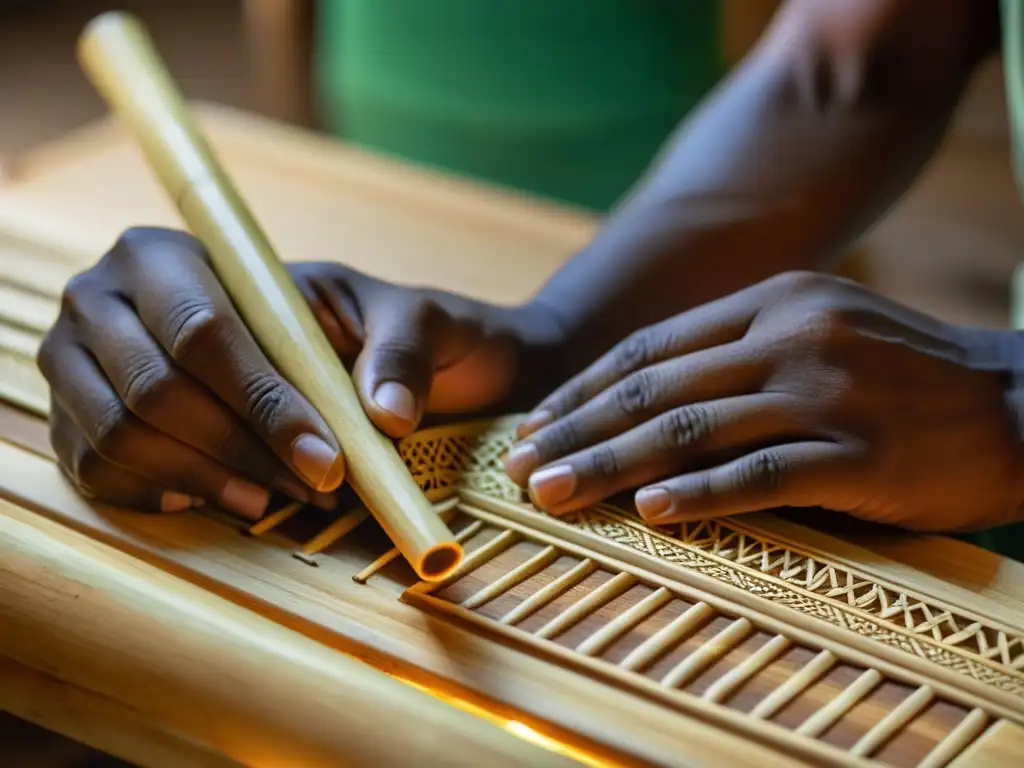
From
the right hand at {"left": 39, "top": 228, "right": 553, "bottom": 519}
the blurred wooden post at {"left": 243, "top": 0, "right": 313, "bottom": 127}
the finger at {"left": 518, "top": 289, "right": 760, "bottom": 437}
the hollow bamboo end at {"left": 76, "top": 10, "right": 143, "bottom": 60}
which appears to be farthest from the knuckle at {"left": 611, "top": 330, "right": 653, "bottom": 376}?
the blurred wooden post at {"left": 243, "top": 0, "right": 313, "bottom": 127}

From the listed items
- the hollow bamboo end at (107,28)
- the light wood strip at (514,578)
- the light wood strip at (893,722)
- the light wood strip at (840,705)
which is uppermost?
the hollow bamboo end at (107,28)

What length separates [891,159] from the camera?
3.09 feet

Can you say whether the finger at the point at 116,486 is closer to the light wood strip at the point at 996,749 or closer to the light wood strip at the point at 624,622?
the light wood strip at the point at 624,622

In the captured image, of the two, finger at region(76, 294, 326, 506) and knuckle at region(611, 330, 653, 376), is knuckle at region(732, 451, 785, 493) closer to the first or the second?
knuckle at region(611, 330, 653, 376)

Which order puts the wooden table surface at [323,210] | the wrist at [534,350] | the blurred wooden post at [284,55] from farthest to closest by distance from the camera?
the blurred wooden post at [284,55] < the wooden table surface at [323,210] < the wrist at [534,350]

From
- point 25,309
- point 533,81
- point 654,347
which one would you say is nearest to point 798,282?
point 654,347

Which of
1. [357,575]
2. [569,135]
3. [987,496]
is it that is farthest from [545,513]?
[569,135]

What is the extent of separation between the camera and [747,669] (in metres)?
0.56

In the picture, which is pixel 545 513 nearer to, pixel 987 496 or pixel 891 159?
pixel 987 496

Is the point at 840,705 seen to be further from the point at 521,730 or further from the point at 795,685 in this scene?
the point at 521,730

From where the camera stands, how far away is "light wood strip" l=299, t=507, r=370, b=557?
637mm

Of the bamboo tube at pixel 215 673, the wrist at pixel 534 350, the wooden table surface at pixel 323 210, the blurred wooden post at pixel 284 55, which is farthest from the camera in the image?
the blurred wooden post at pixel 284 55

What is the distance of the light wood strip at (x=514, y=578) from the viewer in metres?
0.60

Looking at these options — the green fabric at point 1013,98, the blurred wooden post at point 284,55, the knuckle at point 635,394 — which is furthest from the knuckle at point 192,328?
the blurred wooden post at point 284,55
